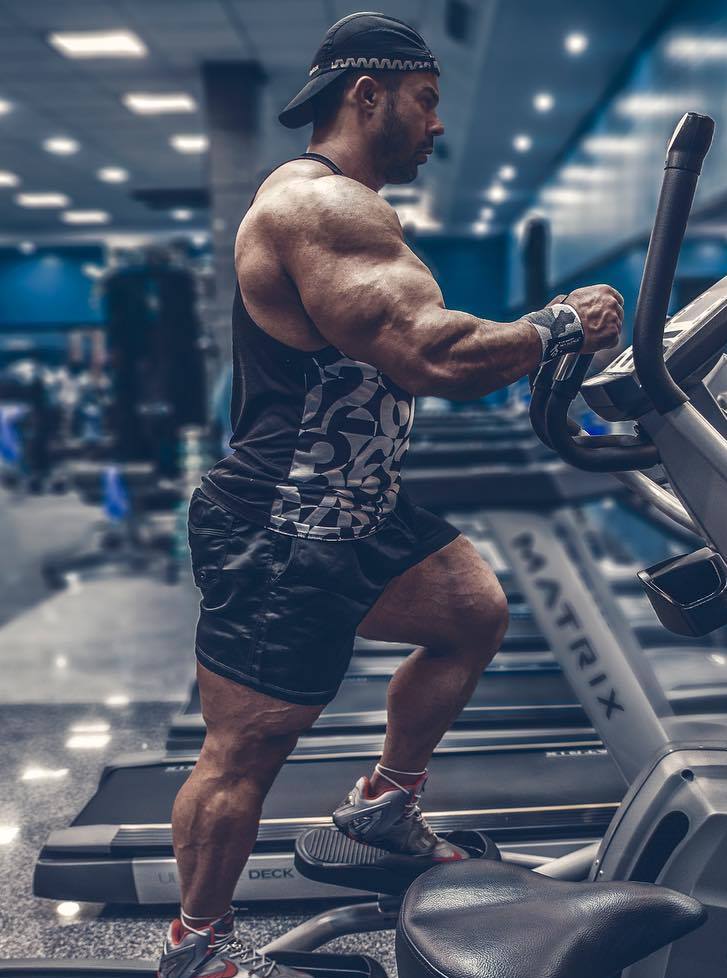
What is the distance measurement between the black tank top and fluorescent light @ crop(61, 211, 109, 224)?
41.4ft

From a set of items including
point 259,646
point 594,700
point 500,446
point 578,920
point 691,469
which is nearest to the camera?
point 578,920

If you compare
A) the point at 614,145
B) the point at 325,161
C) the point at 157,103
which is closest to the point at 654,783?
the point at 325,161

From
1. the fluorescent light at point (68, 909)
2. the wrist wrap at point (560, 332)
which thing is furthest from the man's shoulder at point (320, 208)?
the fluorescent light at point (68, 909)

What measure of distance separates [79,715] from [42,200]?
426 inches

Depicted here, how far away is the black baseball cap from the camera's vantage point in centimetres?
125

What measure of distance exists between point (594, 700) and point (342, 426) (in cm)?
72

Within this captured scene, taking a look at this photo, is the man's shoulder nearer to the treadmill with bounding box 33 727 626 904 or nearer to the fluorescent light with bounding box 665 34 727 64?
the treadmill with bounding box 33 727 626 904

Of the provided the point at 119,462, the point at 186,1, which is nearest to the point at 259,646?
the point at 119,462

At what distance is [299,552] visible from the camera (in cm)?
122

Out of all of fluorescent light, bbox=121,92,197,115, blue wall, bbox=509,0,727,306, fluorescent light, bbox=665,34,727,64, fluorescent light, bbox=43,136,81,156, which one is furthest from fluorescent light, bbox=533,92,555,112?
fluorescent light, bbox=43,136,81,156

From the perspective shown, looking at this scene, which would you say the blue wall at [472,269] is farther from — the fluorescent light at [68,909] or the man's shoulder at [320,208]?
the man's shoulder at [320,208]

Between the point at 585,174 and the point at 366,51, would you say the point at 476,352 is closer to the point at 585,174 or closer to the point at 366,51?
the point at 366,51

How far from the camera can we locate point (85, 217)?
13.0 meters

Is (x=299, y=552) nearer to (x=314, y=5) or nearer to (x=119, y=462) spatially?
(x=119, y=462)
